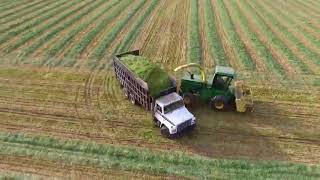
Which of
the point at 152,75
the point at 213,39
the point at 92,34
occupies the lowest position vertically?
the point at 213,39

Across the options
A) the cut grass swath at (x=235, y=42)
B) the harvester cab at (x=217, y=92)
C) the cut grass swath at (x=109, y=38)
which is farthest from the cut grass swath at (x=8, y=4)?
the harvester cab at (x=217, y=92)

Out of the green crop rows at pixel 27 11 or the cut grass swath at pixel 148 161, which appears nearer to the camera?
the cut grass swath at pixel 148 161

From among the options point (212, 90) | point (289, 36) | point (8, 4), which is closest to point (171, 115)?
point (212, 90)

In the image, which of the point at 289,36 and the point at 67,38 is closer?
the point at 67,38

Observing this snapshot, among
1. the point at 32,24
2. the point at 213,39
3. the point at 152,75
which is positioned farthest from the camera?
the point at 32,24

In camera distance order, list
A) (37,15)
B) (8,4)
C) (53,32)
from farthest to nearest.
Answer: (8,4), (37,15), (53,32)

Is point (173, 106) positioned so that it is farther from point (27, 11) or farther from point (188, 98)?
point (27, 11)

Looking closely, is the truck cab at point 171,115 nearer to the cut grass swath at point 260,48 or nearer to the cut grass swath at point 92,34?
the cut grass swath at point 260,48
